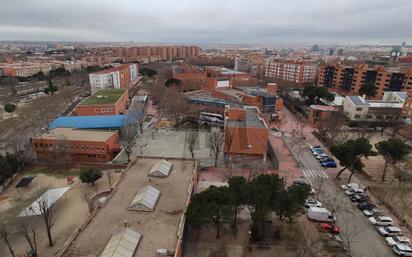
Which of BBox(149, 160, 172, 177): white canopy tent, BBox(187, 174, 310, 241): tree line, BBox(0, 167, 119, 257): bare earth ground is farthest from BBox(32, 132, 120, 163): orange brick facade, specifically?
BBox(187, 174, 310, 241): tree line

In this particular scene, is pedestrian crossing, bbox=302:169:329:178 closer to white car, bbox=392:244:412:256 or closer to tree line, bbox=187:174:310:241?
tree line, bbox=187:174:310:241

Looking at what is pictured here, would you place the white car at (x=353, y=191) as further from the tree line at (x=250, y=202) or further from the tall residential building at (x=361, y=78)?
the tall residential building at (x=361, y=78)

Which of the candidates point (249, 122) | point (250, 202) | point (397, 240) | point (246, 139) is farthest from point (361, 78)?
point (250, 202)

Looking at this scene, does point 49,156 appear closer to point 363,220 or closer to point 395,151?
point 363,220

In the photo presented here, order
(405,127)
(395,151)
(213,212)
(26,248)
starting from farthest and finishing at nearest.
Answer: (405,127) < (395,151) < (26,248) < (213,212)

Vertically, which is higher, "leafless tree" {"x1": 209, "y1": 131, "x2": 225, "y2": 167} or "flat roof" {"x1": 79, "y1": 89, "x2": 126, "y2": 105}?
"flat roof" {"x1": 79, "y1": 89, "x2": 126, "y2": 105}

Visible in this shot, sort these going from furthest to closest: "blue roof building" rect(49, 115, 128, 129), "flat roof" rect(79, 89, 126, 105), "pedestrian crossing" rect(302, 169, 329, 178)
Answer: "flat roof" rect(79, 89, 126, 105) → "blue roof building" rect(49, 115, 128, 129) → "pedestrian crossing" rect(302, 169, 329, 178)

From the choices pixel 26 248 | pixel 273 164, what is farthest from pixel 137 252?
pixel 273 164

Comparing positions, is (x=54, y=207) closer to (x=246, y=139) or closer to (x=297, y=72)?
(x=246, y=139)
